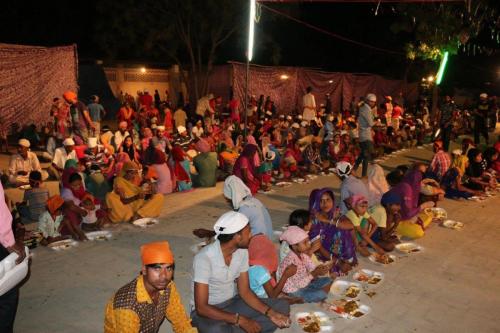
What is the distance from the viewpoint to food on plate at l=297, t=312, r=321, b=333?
411 centimetres

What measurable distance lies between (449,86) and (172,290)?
30712 millimetres

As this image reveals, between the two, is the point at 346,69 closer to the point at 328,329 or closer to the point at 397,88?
the point at 397,88

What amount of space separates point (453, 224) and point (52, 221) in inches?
234

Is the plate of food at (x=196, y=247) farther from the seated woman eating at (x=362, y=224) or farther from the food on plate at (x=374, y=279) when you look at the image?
the food on plate at (x=374, y=279)

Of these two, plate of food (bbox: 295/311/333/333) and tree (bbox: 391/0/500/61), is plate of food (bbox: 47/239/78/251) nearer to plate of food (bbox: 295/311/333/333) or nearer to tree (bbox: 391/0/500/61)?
plate of food (bbox: 295/311/333/333)

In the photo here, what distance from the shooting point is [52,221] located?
19.1ft

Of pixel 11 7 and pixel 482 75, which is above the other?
pixel 11 7

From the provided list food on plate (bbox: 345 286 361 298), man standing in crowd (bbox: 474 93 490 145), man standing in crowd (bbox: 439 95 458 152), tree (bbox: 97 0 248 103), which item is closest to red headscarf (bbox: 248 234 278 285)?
food on plate (bbox: 345 286 361 298)

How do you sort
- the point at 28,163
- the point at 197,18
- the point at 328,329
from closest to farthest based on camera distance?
the point at 328,329, the point at 28,163, the point at 197,18

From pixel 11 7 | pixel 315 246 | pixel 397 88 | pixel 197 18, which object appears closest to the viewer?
pixel 315 246

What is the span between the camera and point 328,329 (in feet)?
13.5

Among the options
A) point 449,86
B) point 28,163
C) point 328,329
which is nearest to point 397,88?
point 449,86

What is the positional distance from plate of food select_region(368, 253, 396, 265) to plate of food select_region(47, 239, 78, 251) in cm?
380

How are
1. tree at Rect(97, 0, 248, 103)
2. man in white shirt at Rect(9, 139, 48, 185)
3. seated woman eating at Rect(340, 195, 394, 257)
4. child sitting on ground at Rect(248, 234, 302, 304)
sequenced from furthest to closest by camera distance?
tree at Rect(97, 0, 248, 103) < man in white shirt at Rect(9, 139, 48, 185) < seated woman eating at Rect(340, 195, 394, 257) < child sitting on ground at Rect(248, 234, 302, 304)
